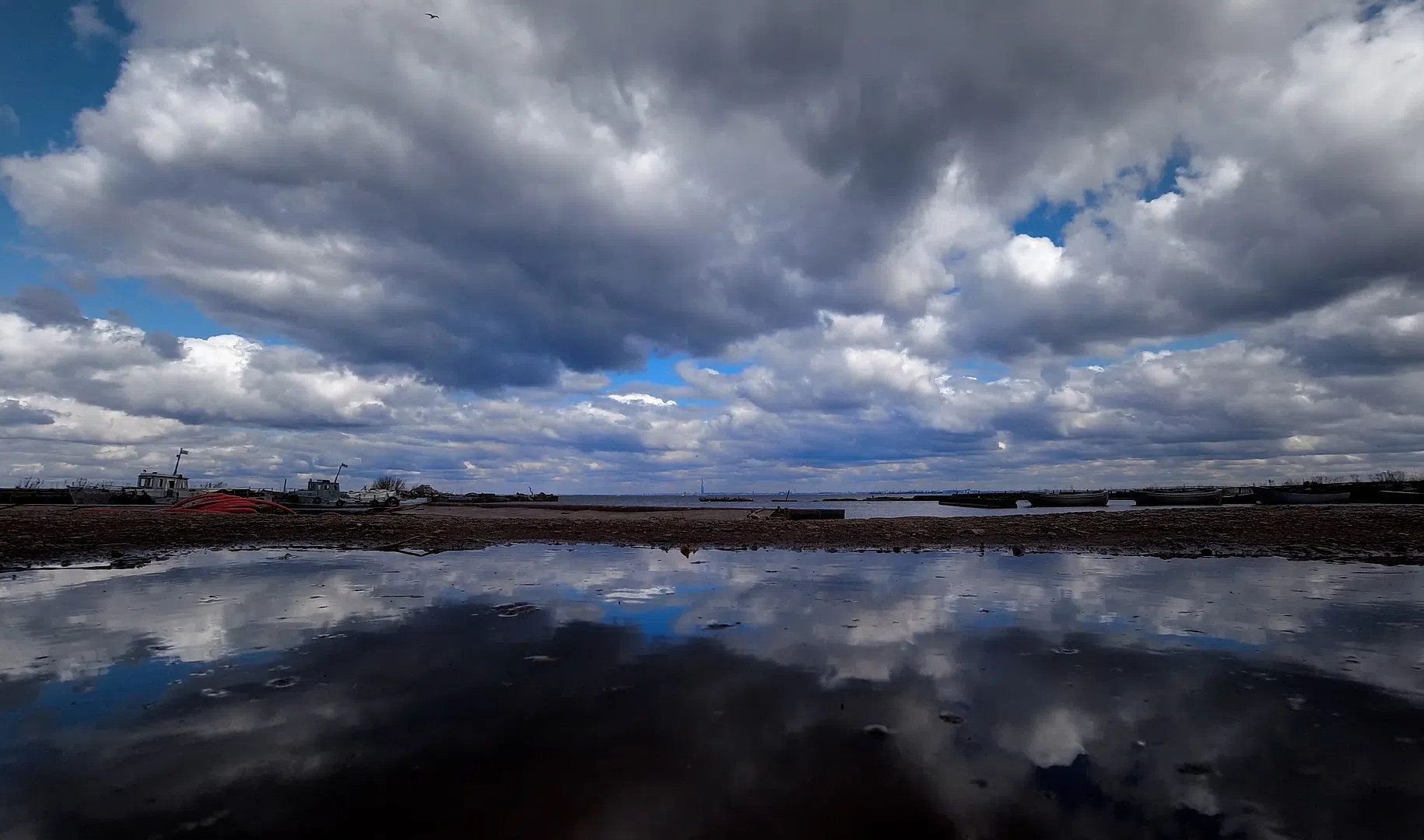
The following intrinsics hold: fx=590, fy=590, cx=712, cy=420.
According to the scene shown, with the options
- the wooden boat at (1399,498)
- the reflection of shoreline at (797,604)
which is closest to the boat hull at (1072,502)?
the wooden boat at (1399,498)

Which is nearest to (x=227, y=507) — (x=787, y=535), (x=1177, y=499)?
(x=787, y=535)

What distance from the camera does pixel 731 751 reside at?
5070mm

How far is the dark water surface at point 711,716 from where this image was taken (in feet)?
13.3

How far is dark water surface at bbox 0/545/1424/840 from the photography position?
4051 mm

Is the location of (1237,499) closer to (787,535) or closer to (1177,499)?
(1177,499)

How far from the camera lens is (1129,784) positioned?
4496mm

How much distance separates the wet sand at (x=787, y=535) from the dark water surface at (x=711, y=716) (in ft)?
30.2

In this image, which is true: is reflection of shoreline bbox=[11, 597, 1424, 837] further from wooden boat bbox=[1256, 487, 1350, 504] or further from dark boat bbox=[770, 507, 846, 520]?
wooden boat bbox=[1256, 487, 1350, 504]

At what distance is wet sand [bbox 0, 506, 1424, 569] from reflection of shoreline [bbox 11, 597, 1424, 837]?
1481cm

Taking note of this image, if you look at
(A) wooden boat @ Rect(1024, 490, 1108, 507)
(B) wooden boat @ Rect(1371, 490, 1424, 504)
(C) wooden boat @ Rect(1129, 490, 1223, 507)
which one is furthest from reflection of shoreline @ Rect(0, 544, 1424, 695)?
(C) wooden boat @ Rect(1129, 490, 1223, 507)

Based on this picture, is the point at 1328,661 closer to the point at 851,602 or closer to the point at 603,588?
the point at 851,602

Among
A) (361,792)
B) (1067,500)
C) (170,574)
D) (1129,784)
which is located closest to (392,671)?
(361,792)

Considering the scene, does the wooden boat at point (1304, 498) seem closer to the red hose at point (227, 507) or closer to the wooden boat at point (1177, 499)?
the wooden boat at point (1177, 499)

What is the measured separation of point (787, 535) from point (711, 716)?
21657 mm
